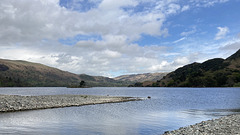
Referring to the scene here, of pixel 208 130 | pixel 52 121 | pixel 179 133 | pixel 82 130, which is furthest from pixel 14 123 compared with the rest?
pixel 208 130

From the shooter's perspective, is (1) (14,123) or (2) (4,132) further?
(1) (14,123)

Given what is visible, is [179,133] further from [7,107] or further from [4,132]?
[7,107]

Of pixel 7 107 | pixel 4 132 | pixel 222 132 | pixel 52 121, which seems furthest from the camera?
pixel 7 107

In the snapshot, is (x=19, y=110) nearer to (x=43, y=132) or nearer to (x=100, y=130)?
(x=43, y=132)

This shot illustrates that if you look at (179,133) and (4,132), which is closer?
(179,133)

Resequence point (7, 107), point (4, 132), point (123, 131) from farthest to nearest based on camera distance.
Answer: point (7, 107) → point (123, 131) → point (4, 132)

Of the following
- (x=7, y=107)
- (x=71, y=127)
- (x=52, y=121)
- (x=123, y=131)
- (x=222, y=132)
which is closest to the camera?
(x=222, y=132)

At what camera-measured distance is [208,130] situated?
24422 millimetres

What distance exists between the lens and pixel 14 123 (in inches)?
1261

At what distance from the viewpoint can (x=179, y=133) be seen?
77.0ft

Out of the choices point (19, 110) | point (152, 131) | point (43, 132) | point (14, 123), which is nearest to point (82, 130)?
point (43, 132)

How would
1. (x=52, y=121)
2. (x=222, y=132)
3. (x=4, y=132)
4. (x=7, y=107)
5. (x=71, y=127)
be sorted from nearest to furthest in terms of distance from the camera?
1. (x=222, y=132)
2. (x=4, y=132)
3. (x=71, y=127)
4. (x=52, y=121)
5. (x=7, y=107)

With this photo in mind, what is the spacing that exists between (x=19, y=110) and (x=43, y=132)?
23116 mm

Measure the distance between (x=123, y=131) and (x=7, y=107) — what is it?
103 ft
